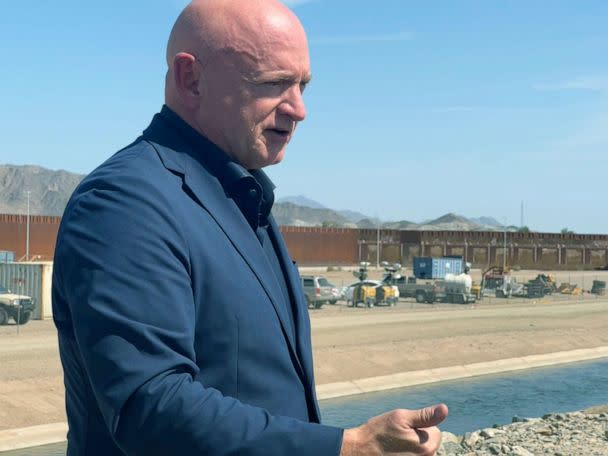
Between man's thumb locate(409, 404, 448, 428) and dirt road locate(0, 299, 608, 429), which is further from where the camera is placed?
dirt road locate(0, 299, 608, 429)

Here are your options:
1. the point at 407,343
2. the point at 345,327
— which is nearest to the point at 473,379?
the point at 407,343

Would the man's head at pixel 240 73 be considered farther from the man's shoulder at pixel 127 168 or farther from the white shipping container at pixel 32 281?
the white shipping container at pixel 32 281

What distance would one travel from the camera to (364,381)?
1238 inches

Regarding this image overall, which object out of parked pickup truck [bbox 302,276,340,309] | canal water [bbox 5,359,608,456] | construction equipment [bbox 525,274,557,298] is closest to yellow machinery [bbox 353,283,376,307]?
parked pickup truck [bbox 302,276,340,309]

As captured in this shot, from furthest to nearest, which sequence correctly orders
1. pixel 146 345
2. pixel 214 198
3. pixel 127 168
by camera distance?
pixel 214 198 → pixel 127 168 → pixel 146 345

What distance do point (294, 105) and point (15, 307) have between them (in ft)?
111

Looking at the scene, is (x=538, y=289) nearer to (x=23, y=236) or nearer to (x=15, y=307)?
(x=23, y=236)

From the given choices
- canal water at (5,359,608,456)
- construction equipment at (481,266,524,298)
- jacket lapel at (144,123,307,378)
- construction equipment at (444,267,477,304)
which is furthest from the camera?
construction equipment at (481,266,524,298)

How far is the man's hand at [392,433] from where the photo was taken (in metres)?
1.95

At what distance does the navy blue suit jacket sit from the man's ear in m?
0.12

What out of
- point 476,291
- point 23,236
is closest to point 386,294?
point 476,291

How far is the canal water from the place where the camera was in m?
25.8

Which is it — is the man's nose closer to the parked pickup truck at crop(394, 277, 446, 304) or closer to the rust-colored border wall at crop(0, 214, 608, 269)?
the parked pickup truck at crop(394, 277, 446, 304)

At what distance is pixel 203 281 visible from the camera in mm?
2031
